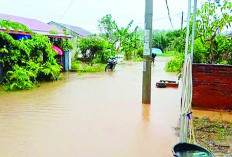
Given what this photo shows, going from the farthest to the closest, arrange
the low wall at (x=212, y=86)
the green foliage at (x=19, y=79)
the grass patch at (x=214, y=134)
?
the green foliage at (x=19, y=79), the low wall at (x=212, y=86), the grass patch at (x=214, y=134)

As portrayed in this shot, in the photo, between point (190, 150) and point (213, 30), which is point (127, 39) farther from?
point (190, 150)

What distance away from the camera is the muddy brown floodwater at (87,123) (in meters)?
4.12

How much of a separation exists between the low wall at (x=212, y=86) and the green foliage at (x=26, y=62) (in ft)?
19.3

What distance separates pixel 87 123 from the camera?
17.7 ft

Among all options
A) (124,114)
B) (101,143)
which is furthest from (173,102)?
(101,143)

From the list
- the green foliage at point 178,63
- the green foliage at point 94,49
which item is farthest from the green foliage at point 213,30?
the green foliage at point 94,49

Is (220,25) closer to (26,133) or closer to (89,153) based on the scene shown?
(89,153)

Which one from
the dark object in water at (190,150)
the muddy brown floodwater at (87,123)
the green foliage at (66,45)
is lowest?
the muddy brown floodwater at (87,123)

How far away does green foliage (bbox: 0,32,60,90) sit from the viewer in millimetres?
9320

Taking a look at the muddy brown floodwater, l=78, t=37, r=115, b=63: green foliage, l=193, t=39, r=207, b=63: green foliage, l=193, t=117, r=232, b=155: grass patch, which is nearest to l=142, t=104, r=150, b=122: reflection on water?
the muddy brown floodwater

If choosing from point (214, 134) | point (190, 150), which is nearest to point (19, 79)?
point (214, 134)

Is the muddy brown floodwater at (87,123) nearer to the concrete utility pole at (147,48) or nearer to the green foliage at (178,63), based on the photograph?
the concrete utility pole at (147,48)

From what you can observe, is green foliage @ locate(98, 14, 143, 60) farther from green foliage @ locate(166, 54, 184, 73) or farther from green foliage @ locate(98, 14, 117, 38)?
green foliage @ locate(166, 54, 184, 73)

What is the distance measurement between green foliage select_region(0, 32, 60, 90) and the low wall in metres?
5.89
